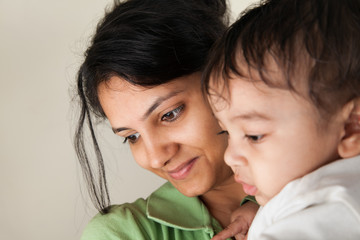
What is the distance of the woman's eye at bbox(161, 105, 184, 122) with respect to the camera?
147 cm

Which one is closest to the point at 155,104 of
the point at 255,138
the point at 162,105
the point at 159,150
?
the point at 162,105

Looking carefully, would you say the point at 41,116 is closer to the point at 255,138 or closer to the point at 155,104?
the point at 155,104

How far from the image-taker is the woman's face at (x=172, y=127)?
1.40m

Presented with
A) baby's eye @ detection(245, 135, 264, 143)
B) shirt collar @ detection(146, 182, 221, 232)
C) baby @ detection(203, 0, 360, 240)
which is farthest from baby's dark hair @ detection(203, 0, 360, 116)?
shirt collar @ detection(146, 182, 221, 232)

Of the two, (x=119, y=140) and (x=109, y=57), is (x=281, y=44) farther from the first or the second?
(x=119, y=140)

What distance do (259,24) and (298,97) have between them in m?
0.19

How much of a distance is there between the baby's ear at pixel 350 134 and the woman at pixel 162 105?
0.46m

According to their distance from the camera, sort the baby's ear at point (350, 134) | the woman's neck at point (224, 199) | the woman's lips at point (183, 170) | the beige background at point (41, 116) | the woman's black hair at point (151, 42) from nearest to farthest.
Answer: the baby's ear at point (350, 134), the woman's black hair at point (151, 42), the woman's lips at point (183, 170), the woman's neck at point (224, 199), the beige background at point (41, 116)

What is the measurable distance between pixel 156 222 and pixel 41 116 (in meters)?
0.75

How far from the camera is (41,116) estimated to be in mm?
2076

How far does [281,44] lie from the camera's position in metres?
1.08

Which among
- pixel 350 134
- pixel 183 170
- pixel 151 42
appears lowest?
pixel 183 170

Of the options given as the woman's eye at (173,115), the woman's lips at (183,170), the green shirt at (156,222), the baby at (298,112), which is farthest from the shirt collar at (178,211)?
the baby at (298,112)

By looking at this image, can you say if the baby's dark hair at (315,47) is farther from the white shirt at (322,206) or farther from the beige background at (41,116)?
the beige background at (41,116)
